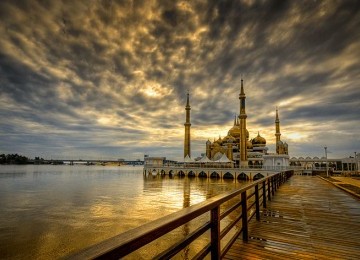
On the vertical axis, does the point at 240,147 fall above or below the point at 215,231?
above

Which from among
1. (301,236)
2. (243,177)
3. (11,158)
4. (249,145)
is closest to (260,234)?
(301,236)

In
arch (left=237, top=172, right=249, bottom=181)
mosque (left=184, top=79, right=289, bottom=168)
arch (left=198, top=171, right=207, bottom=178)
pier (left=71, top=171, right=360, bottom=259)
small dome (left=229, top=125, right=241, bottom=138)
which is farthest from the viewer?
small dome (left=229, top=125, right=241, bottom=138)

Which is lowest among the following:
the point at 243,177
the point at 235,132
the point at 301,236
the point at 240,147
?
the point at 243,177

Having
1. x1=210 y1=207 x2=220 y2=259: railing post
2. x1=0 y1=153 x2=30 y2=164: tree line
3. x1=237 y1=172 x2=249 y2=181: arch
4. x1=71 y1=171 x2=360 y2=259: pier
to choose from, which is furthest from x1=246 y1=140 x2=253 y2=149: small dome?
x1=0 y1=153 x2=30 y2=164: tree line

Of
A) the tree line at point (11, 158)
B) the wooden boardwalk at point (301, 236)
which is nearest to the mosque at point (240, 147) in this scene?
the wooden boardwalk at point (301, 236)

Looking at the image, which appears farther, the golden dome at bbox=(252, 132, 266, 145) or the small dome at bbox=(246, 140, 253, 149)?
the golden dome at bbox=(252, 132, 266, 145)

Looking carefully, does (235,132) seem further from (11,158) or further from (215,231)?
(11,158)

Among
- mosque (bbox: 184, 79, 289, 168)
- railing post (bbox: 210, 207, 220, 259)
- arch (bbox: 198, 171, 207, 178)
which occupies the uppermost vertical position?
mosque (bbox: 184, 79, 289, 168)

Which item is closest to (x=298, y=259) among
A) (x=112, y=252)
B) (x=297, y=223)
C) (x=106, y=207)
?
(x=297, y=223)

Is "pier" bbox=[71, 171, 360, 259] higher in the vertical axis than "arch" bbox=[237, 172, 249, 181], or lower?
higher

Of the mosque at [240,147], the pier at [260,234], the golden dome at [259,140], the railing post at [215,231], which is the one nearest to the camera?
the pier at [260,234]

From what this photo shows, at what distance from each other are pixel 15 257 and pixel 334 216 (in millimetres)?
13913

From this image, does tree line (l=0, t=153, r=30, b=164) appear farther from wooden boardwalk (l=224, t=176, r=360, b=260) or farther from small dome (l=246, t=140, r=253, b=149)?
wooden boardwalk (l=224, t=176, r=360, b=260)

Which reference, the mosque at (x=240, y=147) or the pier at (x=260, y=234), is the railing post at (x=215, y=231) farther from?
the mosque at (x=240, y=147)
